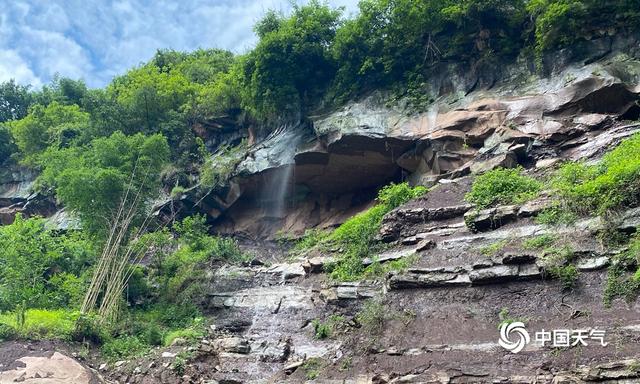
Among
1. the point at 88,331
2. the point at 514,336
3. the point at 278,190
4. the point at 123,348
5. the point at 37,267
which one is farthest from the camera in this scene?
the point at 278,190

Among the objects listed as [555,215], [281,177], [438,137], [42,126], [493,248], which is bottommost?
[493,248]

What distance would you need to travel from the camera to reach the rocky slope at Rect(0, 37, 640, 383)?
23.6 feet

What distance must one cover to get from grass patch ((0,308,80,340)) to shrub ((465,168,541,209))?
333 inches

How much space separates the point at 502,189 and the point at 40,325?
373 inches

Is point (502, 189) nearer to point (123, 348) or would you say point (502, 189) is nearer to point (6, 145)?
point (123, 348)

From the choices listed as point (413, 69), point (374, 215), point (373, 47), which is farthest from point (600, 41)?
→ point (374, 215)

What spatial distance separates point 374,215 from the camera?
1243 cm

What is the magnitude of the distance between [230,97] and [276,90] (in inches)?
176

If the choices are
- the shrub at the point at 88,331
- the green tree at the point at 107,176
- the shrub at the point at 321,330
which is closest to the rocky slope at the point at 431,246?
the shrub at the point at 321,330

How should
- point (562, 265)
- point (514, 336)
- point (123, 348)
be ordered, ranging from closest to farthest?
point (514, 336), point (562, 265), point (123, 348)

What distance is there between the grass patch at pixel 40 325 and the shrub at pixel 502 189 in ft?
27.7

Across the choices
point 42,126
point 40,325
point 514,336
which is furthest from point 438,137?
point 42,126

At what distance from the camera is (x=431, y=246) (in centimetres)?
1011

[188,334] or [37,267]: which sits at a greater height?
[37,267]
